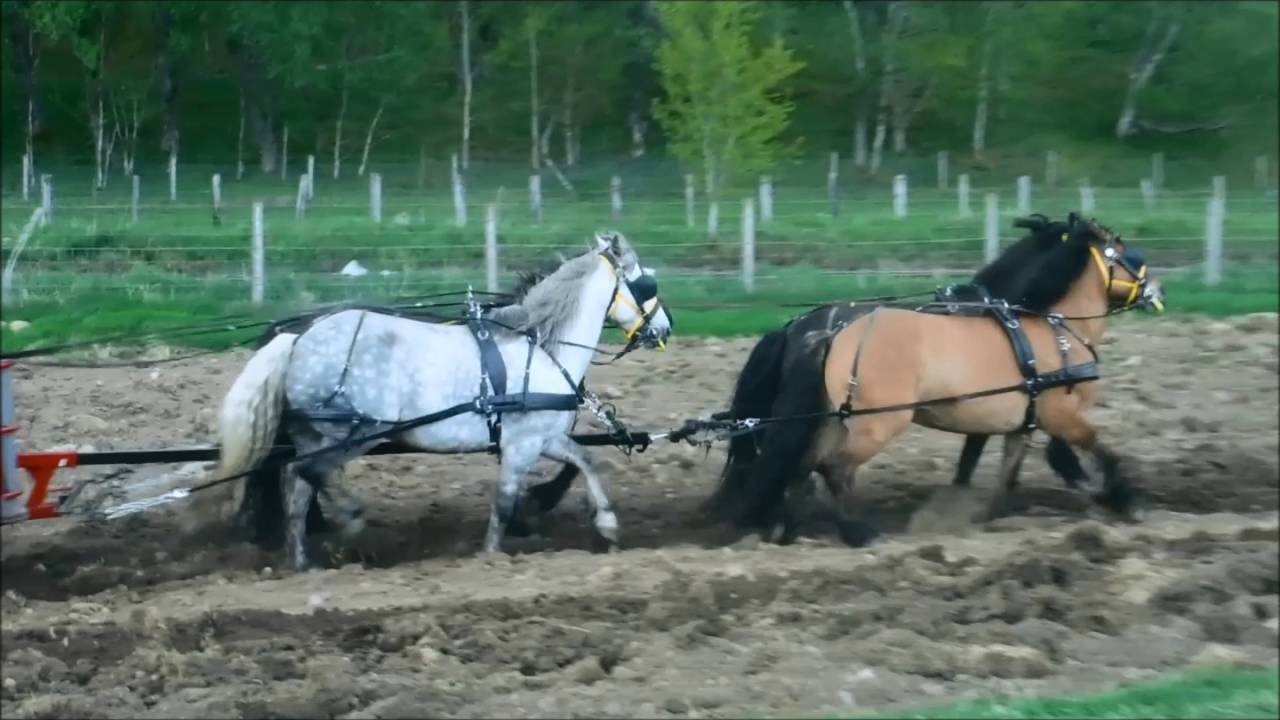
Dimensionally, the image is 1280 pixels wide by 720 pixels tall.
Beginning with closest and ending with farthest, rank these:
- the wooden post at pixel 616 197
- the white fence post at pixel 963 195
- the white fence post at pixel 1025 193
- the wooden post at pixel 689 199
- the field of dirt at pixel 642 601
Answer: the field of dirt at pixel 642 601 < the wooden post at pixel 616 197 < the wooden post at pixel 689 199 < the white fence post at pixel 963 195 < the white fence post at pixel 1025 193

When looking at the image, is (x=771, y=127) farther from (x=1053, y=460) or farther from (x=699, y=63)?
(x=1053, y=460)

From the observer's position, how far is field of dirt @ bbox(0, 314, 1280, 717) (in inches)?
208

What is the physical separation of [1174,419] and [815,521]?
351 centimetres

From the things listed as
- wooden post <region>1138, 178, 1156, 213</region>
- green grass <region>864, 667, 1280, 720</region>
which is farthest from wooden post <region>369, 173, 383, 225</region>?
wooden post <region>1138, 178, 1156, 213</region>

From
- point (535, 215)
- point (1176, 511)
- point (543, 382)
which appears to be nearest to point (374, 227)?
point (535, 215)

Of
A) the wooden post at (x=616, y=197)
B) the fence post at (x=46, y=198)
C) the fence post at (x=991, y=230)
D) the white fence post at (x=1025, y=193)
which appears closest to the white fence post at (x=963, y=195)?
the fence post at (x=991, y=230)

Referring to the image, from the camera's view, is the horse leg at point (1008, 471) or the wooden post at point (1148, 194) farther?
the wooden post at point (1148, 194)

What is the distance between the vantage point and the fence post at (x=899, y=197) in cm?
1447

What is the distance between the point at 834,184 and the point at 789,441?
6.97m

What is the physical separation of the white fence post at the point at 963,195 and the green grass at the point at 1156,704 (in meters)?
9.72

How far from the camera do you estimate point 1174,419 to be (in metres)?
10.1

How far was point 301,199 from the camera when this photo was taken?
11.1 m

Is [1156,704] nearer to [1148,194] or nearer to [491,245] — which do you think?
[491,245]

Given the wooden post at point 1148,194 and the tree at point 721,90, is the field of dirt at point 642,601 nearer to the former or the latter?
the tree at point 721,90
